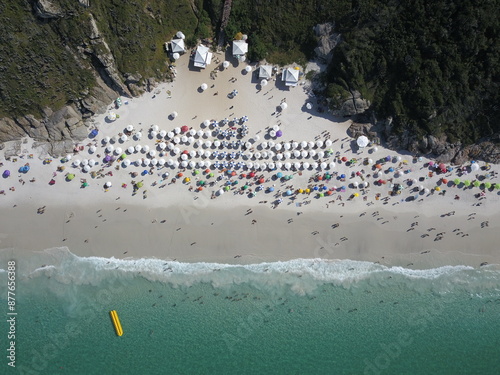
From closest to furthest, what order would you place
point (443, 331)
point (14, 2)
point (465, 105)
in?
point (14, 2), point (465, 105), point (443, 331)

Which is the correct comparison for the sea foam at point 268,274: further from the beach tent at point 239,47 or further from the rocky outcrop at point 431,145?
the beach tent at point 239,47

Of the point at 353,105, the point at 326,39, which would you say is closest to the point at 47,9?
the point at 326,39

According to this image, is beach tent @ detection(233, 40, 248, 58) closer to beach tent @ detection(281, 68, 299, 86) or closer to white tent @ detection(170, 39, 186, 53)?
Result: beach tent @ detection(281, 68, 299, 86)

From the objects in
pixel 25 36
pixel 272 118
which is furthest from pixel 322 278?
pixel 25 36

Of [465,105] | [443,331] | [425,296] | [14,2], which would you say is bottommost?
[443,331]

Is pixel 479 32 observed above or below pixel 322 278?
above

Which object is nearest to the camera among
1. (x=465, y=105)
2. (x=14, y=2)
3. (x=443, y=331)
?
(x=14, y=2)

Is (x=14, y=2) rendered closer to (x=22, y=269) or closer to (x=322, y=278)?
(x=22, y=269)
